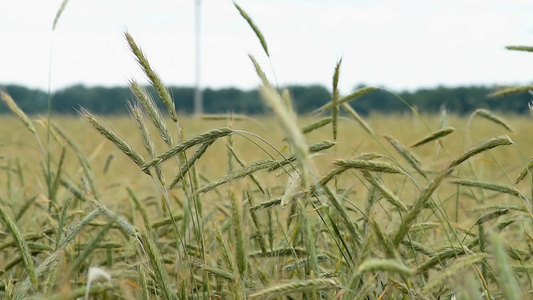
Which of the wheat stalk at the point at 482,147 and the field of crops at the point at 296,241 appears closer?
the field of crops at the point at 296,241

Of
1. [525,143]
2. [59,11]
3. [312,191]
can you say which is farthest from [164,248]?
[525,143]

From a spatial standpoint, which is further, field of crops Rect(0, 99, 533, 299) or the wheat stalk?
the wheat stalk

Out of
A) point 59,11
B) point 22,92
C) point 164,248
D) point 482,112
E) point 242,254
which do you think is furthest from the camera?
point 22,92

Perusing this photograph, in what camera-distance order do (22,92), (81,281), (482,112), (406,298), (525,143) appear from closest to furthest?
(406,298)
(81,281)
(482,112)
(525,143)
(22,92)

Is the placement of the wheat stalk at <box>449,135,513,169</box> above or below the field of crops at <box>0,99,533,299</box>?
above

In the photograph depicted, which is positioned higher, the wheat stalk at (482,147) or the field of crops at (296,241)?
the wheat stalk at (482,147)

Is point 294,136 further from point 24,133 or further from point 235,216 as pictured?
point 24,133

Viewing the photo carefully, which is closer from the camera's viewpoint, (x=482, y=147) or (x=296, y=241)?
(x=482, y=147)

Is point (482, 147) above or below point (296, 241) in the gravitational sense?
above

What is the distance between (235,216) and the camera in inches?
44.3

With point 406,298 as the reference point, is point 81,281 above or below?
below

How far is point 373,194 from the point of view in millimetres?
1452

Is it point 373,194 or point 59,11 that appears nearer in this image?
point 373,194

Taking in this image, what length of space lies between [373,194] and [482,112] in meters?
0.69
